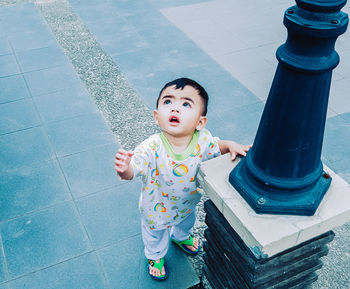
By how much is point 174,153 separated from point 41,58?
14.0ft

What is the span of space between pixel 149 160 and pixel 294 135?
2.71ft

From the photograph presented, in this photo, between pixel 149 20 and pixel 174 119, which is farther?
pixel 149 20

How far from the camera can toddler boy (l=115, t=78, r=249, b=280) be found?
6.00ft

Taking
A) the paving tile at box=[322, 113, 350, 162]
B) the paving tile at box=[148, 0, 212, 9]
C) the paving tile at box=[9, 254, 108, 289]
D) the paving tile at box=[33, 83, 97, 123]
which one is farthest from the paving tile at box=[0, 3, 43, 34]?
the paving tile at box=[322, 113, 350, 162]

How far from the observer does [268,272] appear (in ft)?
5.86

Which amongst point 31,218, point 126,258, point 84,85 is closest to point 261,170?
point 126,258

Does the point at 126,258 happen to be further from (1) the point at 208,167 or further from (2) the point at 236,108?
(2) the point at 236,108

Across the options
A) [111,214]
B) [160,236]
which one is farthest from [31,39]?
[160,236]

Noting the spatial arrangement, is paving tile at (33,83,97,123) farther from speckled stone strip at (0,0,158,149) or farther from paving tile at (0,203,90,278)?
paving tile at (0,203,90,278)

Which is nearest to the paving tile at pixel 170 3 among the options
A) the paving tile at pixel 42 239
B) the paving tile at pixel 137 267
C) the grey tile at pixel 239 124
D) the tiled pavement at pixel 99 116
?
the tiled pavement at pixel 99 116

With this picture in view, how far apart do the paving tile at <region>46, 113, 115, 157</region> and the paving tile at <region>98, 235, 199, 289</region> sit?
4.48 ft

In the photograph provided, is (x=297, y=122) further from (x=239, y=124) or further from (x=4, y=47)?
(x=4, y=47)

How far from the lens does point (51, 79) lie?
4934 mm

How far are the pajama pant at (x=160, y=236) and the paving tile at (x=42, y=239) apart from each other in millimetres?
625
